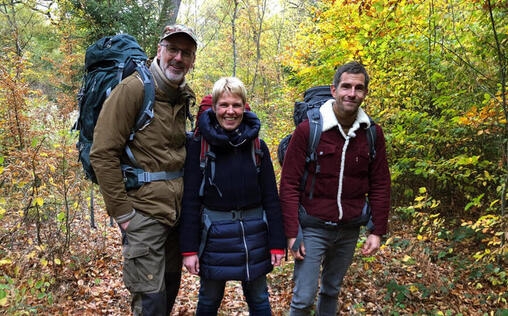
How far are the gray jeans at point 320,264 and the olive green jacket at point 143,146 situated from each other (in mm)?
1181

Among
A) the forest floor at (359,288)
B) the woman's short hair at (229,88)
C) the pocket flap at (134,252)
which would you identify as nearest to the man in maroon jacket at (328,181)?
the woman's short hair at (229,88)

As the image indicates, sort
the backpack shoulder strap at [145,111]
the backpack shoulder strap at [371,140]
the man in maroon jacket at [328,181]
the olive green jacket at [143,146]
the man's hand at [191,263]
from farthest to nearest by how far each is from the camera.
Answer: the backpack shoulder strap at [371,140]
the man in maroon jacket at [328,181]
the man's hand at [191,263]
the backpack shoulder strap at [145,111]
the olive green jacket at [143,146]

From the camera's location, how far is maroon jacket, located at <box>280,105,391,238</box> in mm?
3035

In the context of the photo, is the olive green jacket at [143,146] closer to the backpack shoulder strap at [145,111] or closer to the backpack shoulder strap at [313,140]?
the backpack shoulder strap at [145,111]

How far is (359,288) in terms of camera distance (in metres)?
5.01

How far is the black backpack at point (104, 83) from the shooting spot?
9.04 ft

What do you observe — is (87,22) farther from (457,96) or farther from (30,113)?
(457,96)

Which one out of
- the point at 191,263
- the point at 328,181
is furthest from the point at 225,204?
the point at 328,181

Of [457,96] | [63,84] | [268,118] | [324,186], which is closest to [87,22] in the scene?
[63,84]

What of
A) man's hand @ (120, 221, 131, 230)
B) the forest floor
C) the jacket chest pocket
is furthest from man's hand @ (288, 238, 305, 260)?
the forest floor

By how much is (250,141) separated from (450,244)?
478 centimetres

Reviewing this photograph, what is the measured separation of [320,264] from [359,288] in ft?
7.39

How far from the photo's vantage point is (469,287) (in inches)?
192

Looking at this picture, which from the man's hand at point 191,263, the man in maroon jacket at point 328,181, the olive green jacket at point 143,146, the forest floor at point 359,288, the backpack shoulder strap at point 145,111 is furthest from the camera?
the forest floor at point 359,288
